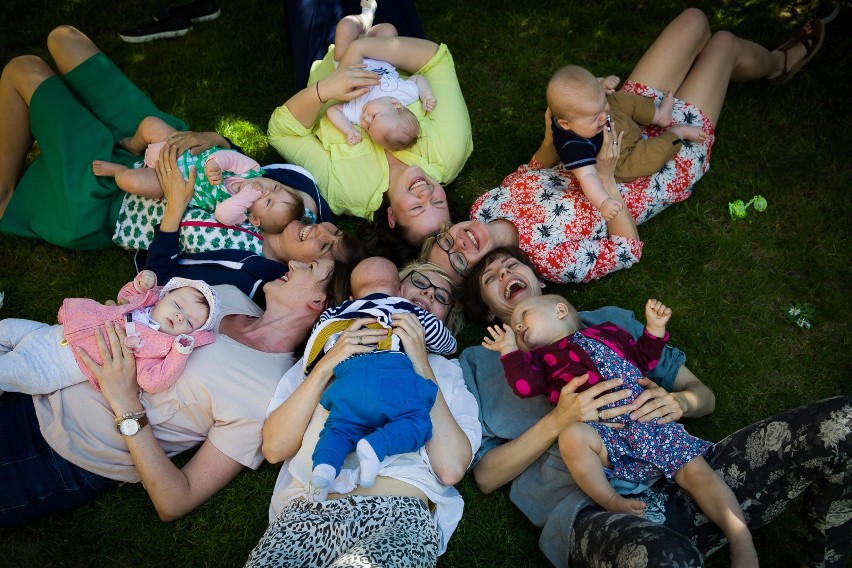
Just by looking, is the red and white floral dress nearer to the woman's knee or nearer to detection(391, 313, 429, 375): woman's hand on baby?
detection(391, 313, 429, 375): woman's hand on baby

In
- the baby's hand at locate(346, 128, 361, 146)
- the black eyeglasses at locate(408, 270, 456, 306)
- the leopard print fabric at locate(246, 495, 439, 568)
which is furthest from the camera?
the baby's hand at locate(346, 128, 361, 146)

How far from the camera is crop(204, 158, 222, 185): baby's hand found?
15.0 feet

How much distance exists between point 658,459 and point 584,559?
651 millimetres

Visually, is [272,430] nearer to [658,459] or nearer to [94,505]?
[94,505]

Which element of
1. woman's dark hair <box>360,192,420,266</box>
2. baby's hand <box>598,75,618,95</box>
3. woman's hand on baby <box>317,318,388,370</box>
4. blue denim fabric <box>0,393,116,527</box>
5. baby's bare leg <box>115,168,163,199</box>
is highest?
baby's hand <box>598,75,618,95</box>

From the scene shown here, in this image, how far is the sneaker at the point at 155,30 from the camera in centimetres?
634

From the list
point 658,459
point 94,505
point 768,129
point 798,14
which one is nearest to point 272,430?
point 94,505

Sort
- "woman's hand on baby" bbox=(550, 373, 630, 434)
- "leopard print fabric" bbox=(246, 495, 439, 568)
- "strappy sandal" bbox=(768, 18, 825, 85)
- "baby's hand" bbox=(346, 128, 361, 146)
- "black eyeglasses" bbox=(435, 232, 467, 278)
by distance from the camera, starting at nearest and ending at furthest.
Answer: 1. "leopard print fabric" bbox=(246, 495, 439, 568)
2. "woman's hand on baby" bbox=(550, 373, 630, 434)
3. "black eyeglasses" bbox=(435, 232, 467, 278)
4. "baby's hand" bbox=(346, 128, 361, 146)
5. "strappy sandal" bbox=(768, 18, 825, 85)

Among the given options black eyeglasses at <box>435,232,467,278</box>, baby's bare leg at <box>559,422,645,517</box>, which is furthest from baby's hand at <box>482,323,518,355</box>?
black eyeglasses at <box>435,232,467,278</box>

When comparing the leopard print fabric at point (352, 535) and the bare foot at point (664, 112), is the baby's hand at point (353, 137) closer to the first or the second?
the bare foot at point (664, 112)

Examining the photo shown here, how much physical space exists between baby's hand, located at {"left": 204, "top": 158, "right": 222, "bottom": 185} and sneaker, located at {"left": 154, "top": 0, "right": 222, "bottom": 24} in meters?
2.64

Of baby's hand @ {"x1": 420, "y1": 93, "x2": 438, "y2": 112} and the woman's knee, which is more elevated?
the woman's knee

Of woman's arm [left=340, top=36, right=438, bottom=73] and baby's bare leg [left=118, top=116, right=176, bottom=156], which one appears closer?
baby's bare leg [left=118, top=116, right=176, bottom=156]

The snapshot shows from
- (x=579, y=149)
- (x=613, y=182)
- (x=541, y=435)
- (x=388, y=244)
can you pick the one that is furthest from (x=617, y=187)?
(x=541, y=435)
